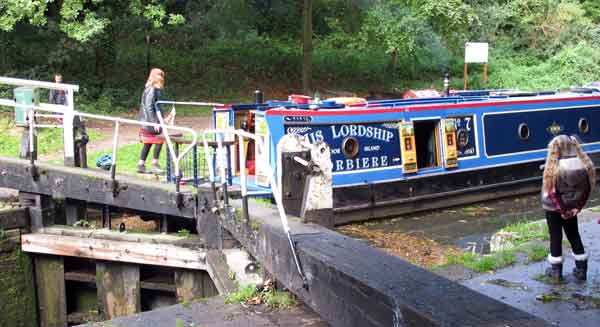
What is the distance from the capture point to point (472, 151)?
1351 centimetres

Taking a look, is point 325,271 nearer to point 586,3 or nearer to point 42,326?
point 42,326

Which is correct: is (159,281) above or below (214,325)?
below

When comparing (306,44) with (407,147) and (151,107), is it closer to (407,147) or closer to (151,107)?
(407,147)

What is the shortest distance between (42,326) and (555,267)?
6329 millimetres

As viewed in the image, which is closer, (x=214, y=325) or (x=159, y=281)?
(x=214, y=325)

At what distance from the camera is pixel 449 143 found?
42.7ft

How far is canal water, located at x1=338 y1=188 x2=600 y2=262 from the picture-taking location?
10828 millimetres

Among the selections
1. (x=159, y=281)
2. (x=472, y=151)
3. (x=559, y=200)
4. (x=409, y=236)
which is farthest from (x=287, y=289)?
(x=472, y=151)

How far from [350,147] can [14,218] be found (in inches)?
211

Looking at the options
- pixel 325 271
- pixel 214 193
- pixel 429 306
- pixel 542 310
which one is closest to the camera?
pixel 429 306

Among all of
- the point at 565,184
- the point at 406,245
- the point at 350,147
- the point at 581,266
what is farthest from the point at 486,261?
the point at 350,147

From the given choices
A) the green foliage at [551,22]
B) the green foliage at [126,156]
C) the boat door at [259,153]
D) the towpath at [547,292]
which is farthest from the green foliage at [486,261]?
the green foliage at [551,22]

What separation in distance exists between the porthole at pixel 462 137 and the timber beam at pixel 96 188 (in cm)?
665

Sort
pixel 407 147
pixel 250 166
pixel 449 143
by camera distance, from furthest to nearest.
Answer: pixel 449 143 < pixel 407 147 < pixel 250 166
